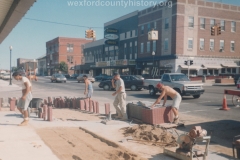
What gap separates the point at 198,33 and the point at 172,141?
3855 centimetres

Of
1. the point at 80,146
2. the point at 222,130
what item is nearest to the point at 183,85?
the point at 222,130

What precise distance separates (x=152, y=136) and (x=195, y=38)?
37758 millimetres

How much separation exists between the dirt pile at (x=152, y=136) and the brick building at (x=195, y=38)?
33572 mm

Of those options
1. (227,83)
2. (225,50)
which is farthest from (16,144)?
(225,50)

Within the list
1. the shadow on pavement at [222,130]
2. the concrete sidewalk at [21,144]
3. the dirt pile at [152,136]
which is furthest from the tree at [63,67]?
the dirt pile at [152,136]

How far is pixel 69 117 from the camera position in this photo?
10.8 meters

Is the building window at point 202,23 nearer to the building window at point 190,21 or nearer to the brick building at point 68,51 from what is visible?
the building window at point 190,21

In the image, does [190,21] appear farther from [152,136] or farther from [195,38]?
[152,136]

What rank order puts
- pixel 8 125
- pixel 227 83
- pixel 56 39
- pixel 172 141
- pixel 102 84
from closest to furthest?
pixel 172 141
pixel 8 125
pixel 102 84
pixel 227 83
pixel 56 39

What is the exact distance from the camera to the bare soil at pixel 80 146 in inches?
226

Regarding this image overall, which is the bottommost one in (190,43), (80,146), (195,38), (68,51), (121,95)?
(80,146)

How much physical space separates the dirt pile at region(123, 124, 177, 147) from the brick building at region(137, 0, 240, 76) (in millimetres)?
Answer: 33572

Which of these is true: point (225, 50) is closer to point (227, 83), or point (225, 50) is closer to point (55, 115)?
point (227, 83)

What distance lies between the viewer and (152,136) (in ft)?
23.7
